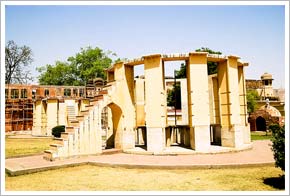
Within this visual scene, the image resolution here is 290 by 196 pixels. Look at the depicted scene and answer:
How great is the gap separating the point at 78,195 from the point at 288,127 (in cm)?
596

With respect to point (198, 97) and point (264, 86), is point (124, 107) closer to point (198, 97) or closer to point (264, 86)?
point (198, 97)

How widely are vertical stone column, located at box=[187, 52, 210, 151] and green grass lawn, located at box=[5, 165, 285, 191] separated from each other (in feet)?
12.0

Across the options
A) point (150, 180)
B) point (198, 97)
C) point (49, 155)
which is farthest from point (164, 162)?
point (49, 155)

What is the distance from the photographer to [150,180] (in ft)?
30.3

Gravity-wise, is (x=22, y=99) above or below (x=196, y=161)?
above

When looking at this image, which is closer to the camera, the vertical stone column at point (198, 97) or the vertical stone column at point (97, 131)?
the vertical stone column at point (198, 97)

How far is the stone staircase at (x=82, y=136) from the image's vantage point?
13.1 meters

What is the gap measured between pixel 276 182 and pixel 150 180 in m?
3.83

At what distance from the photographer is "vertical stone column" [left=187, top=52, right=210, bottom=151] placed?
1405 cm

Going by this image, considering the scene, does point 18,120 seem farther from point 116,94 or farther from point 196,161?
point 196,161

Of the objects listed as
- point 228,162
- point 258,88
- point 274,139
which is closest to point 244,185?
point 274,139

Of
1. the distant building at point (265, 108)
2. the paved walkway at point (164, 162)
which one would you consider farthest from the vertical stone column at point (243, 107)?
the distant building at point (265, 108)

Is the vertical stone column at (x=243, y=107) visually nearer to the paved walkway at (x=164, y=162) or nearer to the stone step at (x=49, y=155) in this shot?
the paved walkway at (x=164, y=162)

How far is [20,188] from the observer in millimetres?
8711
